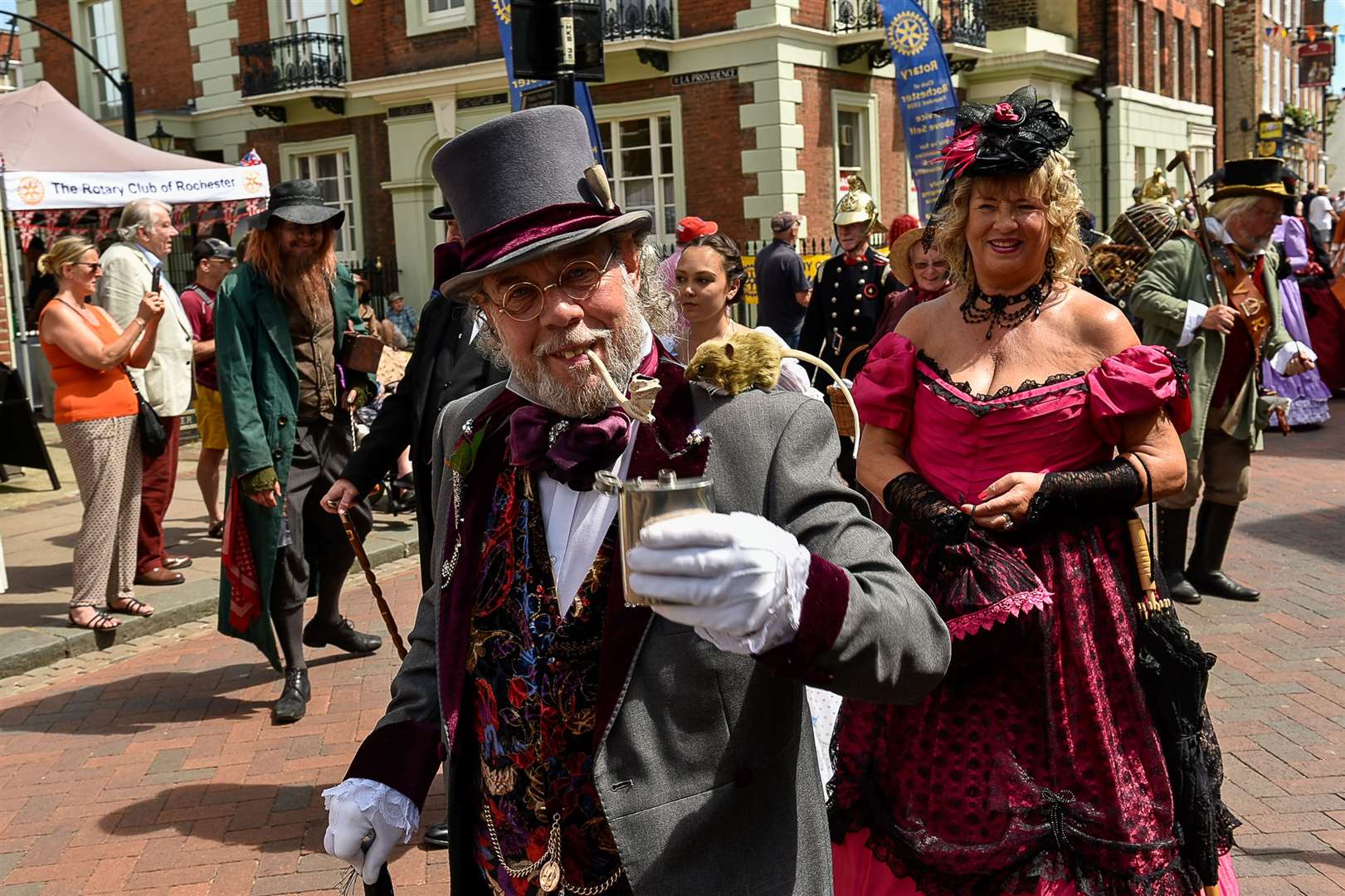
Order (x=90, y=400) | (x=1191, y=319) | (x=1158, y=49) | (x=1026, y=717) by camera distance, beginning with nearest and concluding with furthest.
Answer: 1. (x=1026, y=717)
2. (x=1191, y=319)
3. (x=90, y=400)
4. (x=1158, y=49)

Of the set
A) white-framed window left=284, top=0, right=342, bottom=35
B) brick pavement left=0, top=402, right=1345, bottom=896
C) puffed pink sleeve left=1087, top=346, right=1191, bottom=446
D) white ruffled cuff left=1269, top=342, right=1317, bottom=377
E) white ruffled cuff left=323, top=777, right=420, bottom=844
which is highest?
white-framed window left=284, top=0, right=342, bottom=35

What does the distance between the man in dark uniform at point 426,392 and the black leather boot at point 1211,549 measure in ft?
13.9

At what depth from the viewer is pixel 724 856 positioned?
1.81m

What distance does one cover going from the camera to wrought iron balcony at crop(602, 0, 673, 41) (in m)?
18.9

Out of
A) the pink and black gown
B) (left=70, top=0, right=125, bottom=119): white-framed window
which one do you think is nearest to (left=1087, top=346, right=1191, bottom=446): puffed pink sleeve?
the pink and black gown

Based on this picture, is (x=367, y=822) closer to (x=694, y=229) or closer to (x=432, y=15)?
(x=694, y=229)

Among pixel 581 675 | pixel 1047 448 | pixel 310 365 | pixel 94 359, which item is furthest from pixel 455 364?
pixel 94 359

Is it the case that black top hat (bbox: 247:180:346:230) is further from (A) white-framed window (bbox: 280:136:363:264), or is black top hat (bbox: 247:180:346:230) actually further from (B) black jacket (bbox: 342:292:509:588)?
(A) white-framed window (bbox: 280:136:363:264)

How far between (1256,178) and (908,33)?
788 cm

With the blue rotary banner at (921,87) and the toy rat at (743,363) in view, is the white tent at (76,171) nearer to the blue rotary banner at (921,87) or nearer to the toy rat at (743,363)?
the blue rotary banner at (921,87)

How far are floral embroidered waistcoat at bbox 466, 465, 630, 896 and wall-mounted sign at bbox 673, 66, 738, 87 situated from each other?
695 inches

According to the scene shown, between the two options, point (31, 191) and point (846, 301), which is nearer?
point (846, 301)

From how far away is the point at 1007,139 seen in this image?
309 cm

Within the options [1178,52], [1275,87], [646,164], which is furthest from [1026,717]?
[1275,87]
